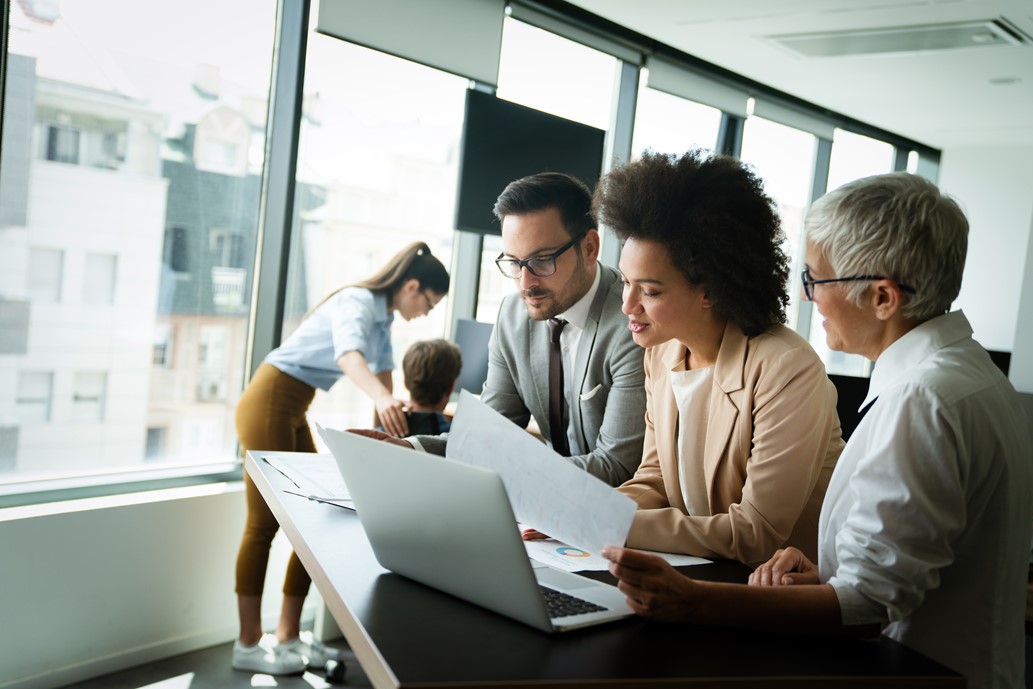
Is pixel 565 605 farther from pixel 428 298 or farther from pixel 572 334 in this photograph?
pixel 428 298

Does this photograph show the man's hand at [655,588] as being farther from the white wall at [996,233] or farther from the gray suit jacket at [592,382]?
the white wall at [996,233]

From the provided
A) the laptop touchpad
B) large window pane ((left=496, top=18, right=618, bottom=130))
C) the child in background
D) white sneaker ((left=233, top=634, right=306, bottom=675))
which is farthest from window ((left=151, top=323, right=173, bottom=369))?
the laptop touchpad

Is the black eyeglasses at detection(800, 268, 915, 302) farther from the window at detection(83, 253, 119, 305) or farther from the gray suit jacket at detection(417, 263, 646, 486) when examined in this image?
the window at detection(83, 253, 119, 305)

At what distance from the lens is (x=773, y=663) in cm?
103

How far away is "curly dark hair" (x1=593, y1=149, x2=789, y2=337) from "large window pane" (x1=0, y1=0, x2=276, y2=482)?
2.21 meters

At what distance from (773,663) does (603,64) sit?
452 centimetres

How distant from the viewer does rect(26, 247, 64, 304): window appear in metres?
3.03

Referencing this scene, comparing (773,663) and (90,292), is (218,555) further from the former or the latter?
(773,663)

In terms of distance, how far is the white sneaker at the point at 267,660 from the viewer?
324 centimetres

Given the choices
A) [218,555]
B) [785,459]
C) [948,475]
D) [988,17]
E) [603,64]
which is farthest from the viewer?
[603,64]

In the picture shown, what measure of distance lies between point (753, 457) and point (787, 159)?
582 cm

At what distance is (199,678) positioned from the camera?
315cm

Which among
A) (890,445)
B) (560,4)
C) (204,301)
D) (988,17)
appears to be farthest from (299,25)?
(988,17)

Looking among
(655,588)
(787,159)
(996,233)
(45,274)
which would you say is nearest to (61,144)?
(45,274)
